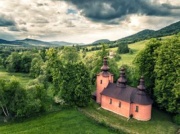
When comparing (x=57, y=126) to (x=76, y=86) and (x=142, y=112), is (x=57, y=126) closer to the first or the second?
(x=76, y=86)

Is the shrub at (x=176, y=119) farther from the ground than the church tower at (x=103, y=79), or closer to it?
closer to it

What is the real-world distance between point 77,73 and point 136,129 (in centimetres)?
1474

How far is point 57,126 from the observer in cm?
3638

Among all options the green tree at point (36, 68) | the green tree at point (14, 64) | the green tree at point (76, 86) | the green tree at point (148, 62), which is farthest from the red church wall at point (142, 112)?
the green tree at point (14, 64)

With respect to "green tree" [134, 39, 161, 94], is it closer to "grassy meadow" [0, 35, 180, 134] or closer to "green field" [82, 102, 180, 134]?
"green field" [82, 102, 180, 134]

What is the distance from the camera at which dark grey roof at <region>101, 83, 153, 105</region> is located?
4094 cm

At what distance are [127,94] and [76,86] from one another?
30.2ft

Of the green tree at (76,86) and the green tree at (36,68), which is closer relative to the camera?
the green tree at (76,86)

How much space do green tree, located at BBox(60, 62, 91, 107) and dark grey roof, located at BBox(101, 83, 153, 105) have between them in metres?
3.83

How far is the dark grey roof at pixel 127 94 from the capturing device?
4094cm

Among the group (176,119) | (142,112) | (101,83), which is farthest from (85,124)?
(176,119)

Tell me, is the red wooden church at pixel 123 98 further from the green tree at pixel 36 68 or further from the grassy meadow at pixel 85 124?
the green tree at pixel 36 68

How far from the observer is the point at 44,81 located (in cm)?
5672

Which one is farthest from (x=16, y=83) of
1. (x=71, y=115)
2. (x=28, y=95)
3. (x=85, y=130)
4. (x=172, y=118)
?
(x=172, y=118)
